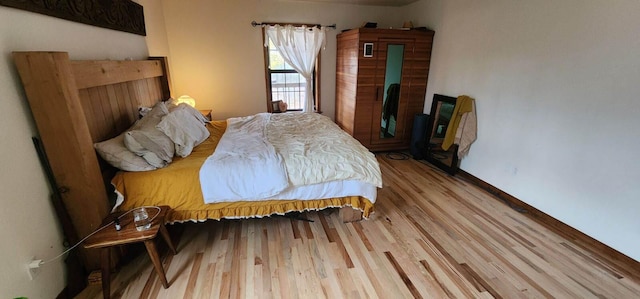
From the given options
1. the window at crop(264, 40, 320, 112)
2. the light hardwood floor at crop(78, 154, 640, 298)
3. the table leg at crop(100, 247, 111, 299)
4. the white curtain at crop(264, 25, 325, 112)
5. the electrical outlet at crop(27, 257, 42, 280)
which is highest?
the white curtain at crop(264, 25, 325, 112)

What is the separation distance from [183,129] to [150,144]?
0.38 m

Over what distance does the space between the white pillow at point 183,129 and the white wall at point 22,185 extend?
0.74 m

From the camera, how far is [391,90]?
3.86 meters

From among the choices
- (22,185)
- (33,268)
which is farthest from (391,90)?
(33,268)

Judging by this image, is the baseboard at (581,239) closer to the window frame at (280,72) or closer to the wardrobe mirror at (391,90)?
the wardrobe mirror at (391,90)

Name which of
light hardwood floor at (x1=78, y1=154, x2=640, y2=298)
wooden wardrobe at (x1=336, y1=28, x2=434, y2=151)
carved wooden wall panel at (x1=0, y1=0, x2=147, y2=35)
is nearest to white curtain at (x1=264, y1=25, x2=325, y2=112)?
wooden wardrobe at (x1=336, y1=28, x2=434, y2=151)

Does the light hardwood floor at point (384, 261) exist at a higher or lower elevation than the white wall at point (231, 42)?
lower

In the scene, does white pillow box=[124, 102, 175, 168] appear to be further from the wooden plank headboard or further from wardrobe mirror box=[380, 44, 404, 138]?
wardrobe mirror box=[380, 44, 404, 138]

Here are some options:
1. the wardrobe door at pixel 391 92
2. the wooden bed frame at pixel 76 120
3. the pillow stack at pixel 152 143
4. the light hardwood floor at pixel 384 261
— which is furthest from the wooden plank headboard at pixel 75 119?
the wardrobe door at pixel 391 92

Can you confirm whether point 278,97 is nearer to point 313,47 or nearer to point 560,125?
point 313,47

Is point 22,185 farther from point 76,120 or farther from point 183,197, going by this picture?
point 183,197

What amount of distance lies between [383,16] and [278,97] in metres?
2.19

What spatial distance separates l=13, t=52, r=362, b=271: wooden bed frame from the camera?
51.6 inches

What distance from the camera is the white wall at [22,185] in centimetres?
121
